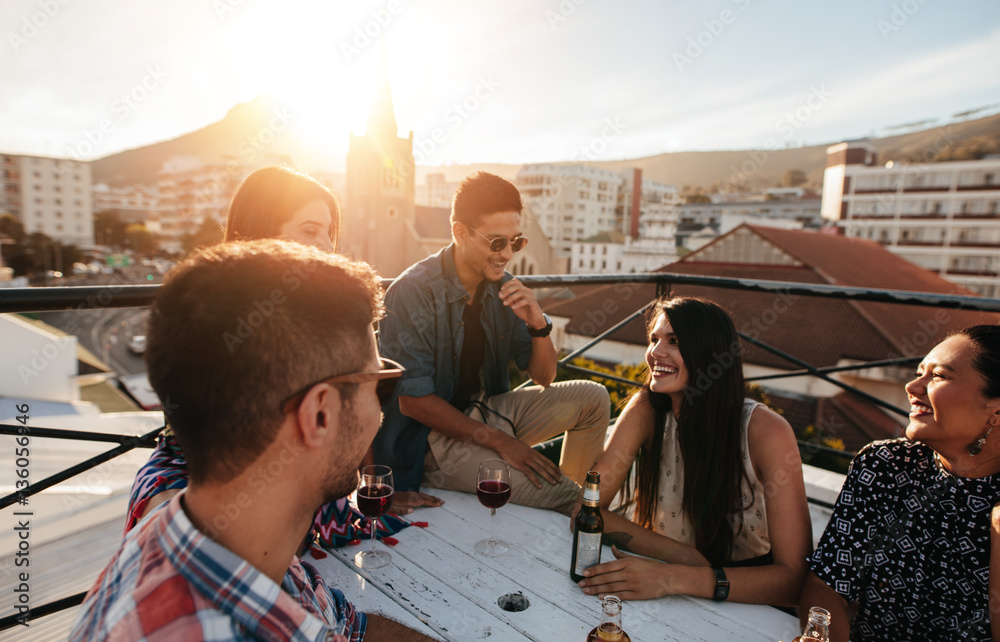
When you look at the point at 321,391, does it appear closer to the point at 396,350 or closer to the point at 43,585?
the point at 396,350

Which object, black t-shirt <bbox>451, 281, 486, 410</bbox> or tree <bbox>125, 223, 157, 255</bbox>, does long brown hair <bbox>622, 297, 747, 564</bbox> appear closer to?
black t-shirt <bbox>451, 281, 486, 410</bbox>

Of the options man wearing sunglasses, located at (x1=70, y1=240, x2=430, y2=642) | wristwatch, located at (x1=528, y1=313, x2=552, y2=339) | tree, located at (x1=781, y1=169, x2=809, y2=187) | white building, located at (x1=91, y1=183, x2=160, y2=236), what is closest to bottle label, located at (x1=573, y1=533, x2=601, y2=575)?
man wearing sunglasses, located at (x1=70, y1=240, x2=430, y2=642)

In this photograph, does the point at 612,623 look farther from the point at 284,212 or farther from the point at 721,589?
the point at 284,212

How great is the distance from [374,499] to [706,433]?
47.3 inches

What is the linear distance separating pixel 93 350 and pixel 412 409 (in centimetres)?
5516

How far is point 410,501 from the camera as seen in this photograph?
224cm

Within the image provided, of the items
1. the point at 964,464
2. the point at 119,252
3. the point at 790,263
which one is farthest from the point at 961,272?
the point at 119,252

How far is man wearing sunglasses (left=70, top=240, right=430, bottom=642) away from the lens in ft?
2.57

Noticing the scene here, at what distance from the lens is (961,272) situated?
56.8 m

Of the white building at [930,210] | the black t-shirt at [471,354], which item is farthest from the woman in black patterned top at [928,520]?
the white building at [930,210]

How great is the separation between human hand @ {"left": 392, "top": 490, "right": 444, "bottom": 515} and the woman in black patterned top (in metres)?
1.33

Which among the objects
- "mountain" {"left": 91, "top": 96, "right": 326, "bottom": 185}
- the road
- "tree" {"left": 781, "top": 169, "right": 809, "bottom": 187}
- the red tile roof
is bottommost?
the road

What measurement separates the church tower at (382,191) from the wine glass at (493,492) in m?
47.8

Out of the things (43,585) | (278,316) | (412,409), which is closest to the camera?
(278,316)
